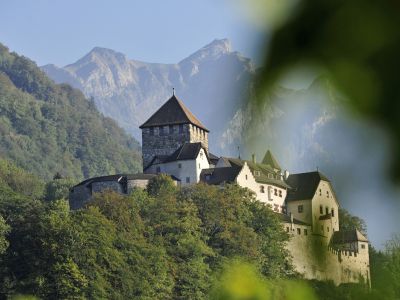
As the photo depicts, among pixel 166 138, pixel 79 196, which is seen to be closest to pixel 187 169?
pixel 166 138

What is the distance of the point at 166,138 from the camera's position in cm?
6956

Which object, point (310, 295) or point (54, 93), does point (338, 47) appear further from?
point (54, 93)

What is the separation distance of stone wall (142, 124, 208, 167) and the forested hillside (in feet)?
252

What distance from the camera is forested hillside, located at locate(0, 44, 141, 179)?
494ft

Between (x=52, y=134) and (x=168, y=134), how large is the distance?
92514mm

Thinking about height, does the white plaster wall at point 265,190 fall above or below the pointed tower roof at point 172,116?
below

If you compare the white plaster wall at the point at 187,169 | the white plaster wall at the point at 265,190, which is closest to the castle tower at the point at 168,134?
the white plaster wall at the point at 187,169

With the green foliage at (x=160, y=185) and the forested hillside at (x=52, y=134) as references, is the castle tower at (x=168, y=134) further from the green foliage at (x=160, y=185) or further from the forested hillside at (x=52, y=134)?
the forested hillside at (x=52, y=134)

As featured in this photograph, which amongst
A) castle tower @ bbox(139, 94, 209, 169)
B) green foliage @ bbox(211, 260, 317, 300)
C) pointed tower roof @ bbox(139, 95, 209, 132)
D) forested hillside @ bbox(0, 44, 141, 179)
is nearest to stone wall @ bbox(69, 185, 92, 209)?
castle tower @ bbox(139, 94, 209, 169)

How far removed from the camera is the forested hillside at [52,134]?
151 meters

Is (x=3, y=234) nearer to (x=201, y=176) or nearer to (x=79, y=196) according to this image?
(x=79, y=196)

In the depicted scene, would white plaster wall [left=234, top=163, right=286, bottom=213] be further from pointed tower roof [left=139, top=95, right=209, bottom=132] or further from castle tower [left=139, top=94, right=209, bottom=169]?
pointed tower roof [left=139, top=95, right=209, bottom=132]

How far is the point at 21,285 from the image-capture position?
53.0m

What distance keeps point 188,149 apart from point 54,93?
4536 inches
